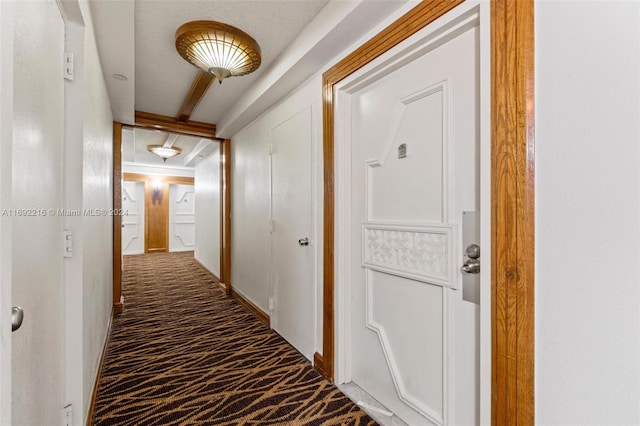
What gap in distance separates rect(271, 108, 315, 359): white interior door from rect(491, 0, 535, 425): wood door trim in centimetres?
143

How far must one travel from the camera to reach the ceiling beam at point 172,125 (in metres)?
3.73

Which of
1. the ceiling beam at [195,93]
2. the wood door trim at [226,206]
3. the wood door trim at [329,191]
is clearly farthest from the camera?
the wood door trim at [226,206]

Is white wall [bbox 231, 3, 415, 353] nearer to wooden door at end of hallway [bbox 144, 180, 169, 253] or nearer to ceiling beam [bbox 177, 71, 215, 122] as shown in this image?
ceiling beam [bbox 177, 71, 215, 122]

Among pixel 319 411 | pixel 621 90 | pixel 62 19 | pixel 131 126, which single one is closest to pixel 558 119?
pixel 621 90

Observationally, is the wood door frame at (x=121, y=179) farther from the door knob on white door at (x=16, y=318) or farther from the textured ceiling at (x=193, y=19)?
the door knob on white door at (x=16, y=318)

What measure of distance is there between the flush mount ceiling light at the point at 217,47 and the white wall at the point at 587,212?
1642mm

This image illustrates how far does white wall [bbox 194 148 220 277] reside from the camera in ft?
17.4

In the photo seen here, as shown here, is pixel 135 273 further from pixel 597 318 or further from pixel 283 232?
pixel 597 318

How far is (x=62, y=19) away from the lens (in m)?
1.32

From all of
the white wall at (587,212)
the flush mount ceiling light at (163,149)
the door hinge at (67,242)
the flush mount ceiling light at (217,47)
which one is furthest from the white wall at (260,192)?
the flush mount ceiling light at (163,149)

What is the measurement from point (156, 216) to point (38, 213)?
8.19m

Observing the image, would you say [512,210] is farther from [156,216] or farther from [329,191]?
[156,216]

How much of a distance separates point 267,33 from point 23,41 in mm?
1524

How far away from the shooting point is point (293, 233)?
8.68ft
